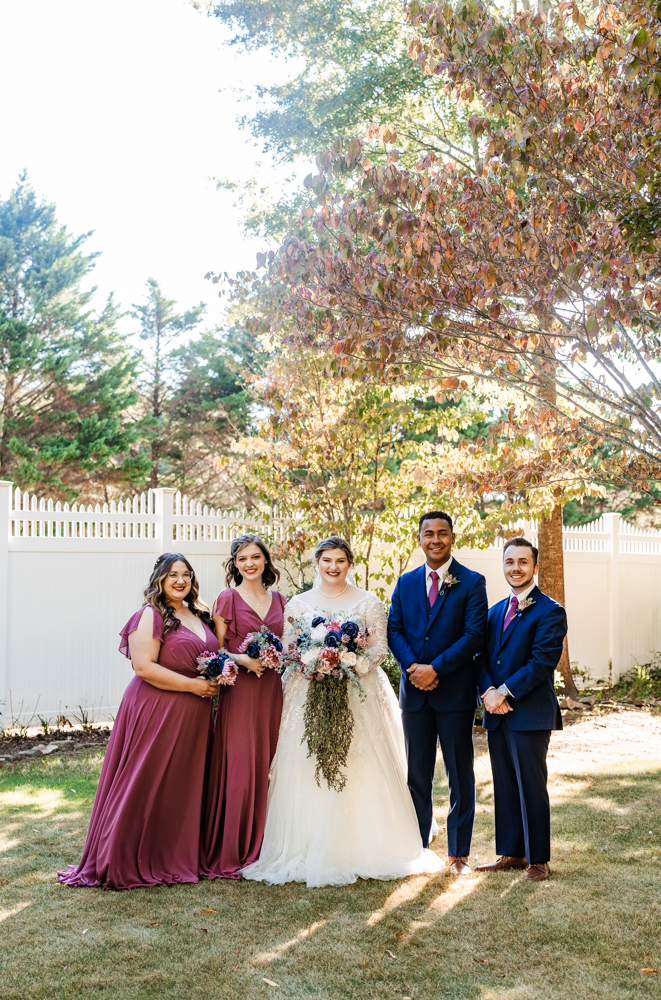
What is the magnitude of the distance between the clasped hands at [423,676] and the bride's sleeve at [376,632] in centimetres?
24

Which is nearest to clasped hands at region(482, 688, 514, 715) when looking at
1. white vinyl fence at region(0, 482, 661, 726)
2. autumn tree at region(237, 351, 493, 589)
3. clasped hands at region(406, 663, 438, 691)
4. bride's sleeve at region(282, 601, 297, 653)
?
clasped hands at region(406, 663, 438, 691)

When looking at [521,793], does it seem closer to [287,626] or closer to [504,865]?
[504,865]

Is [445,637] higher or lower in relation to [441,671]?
higher

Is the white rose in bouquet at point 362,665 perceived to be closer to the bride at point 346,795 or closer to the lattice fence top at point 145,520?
the bride at point 346,795

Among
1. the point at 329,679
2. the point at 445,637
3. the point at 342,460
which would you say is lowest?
the point at 329,679

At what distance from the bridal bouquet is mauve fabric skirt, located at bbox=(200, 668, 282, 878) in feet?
1.17

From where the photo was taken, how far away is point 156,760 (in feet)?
16.3

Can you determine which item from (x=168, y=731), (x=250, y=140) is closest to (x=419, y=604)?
(x=168, y=731)

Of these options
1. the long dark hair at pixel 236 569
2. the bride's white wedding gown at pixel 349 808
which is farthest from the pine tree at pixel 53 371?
the bride's white wedding gown at pixel 349 808

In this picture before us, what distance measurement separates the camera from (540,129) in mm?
5004

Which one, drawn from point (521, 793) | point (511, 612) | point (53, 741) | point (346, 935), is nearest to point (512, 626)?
point (511, 612)

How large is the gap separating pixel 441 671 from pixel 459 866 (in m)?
1.15

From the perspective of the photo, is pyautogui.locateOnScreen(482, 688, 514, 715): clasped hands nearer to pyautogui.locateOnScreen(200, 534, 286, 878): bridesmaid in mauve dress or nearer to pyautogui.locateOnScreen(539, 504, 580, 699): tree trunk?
pyautogui.locateOnScreen(200, 534, 286, 878): bridesmaid in mauve dress

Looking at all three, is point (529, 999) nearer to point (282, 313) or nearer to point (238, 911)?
point (238, 911)
